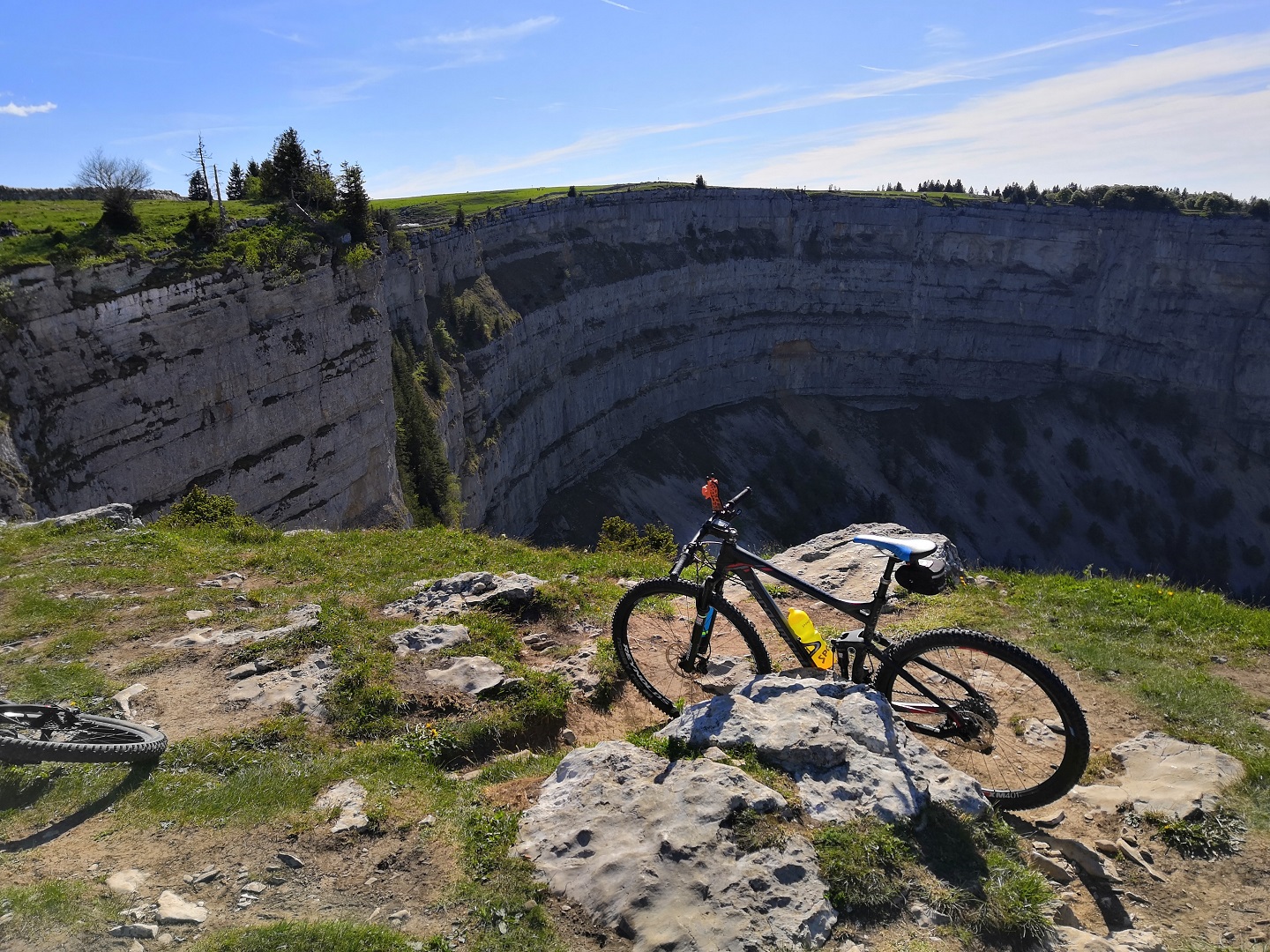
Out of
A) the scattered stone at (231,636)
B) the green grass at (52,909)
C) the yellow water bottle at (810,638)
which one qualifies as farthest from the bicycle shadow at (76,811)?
the yellow water bottle at (810,638)

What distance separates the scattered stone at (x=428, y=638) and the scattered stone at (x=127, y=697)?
2.61 meters

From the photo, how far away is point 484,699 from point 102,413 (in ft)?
46.7

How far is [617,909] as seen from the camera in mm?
5434

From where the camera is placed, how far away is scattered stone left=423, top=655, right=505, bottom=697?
28.9 feet

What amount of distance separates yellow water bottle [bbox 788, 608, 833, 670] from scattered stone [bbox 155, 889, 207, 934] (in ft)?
17.2

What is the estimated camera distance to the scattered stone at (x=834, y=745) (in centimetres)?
623

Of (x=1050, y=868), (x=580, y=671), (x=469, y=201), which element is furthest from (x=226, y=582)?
(x=469, y=201)

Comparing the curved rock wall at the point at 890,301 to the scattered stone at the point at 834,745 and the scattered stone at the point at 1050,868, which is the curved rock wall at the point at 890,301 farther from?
the scattered stone at the point at 1050,868

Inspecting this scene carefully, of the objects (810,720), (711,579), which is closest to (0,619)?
(711,579)

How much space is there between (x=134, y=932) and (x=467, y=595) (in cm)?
602

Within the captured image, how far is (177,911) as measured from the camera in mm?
A: 5492

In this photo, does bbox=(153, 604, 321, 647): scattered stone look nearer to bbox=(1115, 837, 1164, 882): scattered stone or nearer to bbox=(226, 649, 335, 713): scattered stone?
bbox=(226, 649, 335, 713): scattered stone

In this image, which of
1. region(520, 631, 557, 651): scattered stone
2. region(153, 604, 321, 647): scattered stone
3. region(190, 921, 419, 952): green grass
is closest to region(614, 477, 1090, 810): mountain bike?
region(520, 631, 557, 651): scattered stone

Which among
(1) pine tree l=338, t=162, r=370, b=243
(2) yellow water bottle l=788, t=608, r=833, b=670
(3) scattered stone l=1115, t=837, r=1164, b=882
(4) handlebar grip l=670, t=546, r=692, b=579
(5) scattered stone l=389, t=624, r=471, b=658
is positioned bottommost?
(3) scattered stone l=1115, t=837, r=1164, b=882
